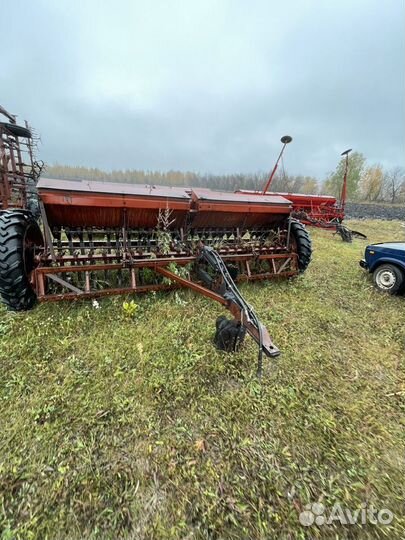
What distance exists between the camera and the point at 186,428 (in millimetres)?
1878

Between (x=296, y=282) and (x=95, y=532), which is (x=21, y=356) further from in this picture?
(x=296, y=282)

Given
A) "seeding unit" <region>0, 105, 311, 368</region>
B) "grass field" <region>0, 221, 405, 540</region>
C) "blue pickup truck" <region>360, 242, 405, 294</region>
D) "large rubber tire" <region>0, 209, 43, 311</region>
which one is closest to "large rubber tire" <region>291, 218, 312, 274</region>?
"seeding unit" <region>0, 105, 311, 368</region>

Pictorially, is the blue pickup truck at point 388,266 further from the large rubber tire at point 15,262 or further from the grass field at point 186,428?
the large rubber tire at point 15,262

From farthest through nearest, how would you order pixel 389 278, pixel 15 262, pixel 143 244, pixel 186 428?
pixel 389 278 → pixel 143 244 → pixel 15 262 → pixel 186 428

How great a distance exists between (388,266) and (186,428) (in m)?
4.47

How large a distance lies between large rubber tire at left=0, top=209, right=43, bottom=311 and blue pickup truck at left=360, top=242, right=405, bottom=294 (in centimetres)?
560

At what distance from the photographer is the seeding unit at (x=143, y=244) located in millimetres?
2889

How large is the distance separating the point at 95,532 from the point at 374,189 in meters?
61.4

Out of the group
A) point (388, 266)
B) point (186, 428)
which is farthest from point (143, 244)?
point (388, 266)

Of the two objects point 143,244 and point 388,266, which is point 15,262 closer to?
point 143,244

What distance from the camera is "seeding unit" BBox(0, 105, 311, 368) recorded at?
2.89m

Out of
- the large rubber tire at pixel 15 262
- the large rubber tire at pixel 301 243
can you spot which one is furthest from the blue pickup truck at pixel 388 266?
the large rubber tire at pixel 15 262

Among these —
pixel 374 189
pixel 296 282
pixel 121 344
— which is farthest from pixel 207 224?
pixel 374 189

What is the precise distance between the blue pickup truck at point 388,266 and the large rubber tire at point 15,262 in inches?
220
